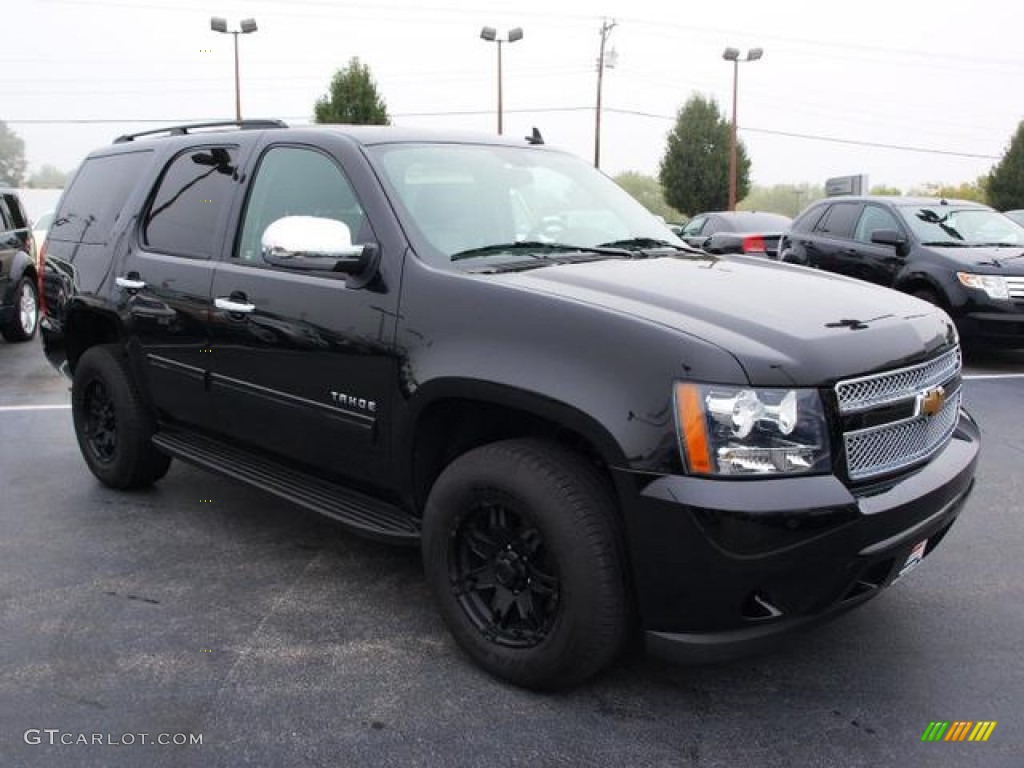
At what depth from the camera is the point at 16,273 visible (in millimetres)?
10477

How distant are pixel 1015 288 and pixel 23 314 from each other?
10.7m

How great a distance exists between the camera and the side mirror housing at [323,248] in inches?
125

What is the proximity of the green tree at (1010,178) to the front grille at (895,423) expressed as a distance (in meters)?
35.0

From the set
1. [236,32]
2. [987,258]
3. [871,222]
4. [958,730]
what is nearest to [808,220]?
[871,222]

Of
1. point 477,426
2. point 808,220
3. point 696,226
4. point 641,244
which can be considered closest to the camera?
point 477,426

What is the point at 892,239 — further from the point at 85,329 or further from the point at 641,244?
the point at 85,329

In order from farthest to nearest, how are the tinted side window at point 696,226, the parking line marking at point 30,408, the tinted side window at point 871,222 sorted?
the tinted side window at point 696,226, the tinted side window at point 871,222, the parking line marking at point 30,408

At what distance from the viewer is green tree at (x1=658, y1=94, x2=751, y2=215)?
145 ft

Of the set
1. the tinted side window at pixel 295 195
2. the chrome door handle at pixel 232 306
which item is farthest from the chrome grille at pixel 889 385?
the chrome door handle at pixel 232 306

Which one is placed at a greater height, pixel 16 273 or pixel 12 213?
pixel 12 213

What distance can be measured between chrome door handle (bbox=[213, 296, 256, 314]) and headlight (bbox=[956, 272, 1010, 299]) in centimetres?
729

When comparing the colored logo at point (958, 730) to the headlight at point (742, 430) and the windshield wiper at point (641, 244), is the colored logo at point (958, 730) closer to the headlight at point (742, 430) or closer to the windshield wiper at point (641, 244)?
the headlight at point (742, 430)

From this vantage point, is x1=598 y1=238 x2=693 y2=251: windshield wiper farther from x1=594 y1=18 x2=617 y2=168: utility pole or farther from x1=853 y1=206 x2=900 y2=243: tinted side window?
x1=594 y1=18 x2=617 y2=168: utility pole

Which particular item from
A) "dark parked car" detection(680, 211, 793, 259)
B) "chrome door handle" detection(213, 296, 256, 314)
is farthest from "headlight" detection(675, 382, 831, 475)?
"dark parked car" detection(680, 211, 793, 259)
